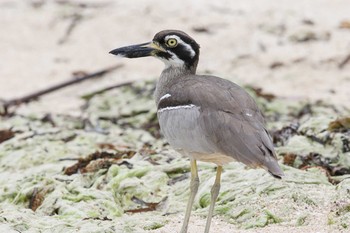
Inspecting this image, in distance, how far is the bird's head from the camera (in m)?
5.77

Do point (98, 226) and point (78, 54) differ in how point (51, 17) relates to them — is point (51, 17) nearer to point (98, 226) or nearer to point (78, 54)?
point (78, 54)

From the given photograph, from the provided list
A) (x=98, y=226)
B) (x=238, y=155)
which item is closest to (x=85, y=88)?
(x=98, y=226)

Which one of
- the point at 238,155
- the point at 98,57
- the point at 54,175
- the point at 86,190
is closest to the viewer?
the point at 238,155

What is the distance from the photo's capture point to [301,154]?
6.67 m

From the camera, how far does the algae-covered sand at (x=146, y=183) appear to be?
5465 millimetres

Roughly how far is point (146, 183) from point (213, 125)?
135 centimetres

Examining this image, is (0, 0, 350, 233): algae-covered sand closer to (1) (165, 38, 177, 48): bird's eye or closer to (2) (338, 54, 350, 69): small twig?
(2) (338, 54, 350, 69): small twig

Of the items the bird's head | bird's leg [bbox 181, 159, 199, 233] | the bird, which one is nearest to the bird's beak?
the bird's head

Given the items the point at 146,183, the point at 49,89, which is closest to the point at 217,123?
the point at 146,183

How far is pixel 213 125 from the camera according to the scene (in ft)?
16.5

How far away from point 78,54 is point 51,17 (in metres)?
1.17

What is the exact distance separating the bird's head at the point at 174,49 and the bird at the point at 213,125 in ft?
0.51

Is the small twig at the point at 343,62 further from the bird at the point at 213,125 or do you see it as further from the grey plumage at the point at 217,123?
the grey plumage at the point at 217,123

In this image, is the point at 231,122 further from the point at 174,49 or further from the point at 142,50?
the point at 142,50
